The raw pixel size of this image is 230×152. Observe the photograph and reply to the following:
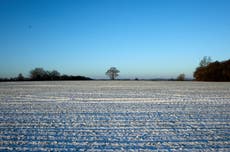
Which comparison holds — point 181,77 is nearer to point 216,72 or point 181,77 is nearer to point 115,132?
point 216,72

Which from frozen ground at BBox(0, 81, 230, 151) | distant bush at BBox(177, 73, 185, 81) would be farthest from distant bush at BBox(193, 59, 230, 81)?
frozen ground at BBox(0, 81, 230, 151)

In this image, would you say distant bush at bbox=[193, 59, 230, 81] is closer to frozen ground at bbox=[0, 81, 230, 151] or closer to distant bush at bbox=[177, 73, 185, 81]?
distant bush at bbox=[177, 73, 185, 81]

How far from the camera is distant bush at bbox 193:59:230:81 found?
56.9 m

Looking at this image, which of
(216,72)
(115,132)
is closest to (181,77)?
(216,72)

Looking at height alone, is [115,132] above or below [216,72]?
below

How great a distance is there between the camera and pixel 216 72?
59.2 m

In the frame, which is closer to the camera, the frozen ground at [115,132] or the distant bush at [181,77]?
the frozen ground at [115,132]

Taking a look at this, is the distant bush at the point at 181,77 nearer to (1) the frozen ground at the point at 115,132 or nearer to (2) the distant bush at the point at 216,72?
(2) the distant bush at the point at 216,72

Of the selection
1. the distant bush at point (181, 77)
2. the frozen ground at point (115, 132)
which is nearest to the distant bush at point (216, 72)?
the distant bush at point (181, 77)

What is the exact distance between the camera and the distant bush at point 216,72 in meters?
56.9

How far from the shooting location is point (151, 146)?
508cm

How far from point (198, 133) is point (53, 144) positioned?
3792 mm

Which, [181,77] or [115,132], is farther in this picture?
[181,77]

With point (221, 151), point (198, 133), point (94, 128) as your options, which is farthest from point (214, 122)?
point (94, 128)
